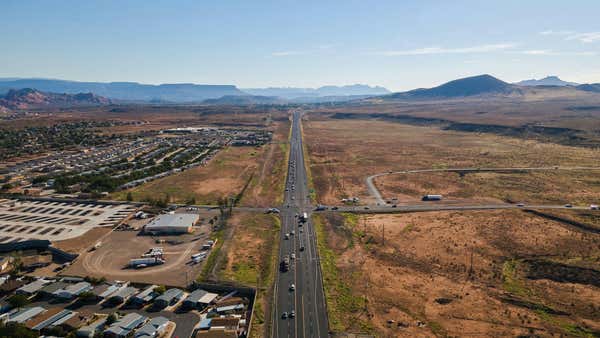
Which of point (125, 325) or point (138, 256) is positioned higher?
point (138, 256)

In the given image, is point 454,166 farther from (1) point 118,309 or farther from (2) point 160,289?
(1) point 118,309

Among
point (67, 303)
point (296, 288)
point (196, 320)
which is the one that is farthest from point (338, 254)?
point (67, 303)

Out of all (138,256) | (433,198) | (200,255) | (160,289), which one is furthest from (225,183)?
(160,289)

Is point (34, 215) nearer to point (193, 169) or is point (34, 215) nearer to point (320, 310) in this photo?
point (193, 169)

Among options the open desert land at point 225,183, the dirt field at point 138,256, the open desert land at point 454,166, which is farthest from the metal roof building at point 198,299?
the open desert land at point 454,166

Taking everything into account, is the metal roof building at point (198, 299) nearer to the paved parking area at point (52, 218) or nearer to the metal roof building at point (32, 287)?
the metal roof building at point (32, 287)
